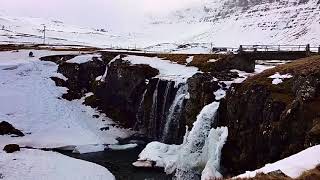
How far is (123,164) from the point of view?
52.9 metres

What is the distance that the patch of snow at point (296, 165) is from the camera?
767 inches

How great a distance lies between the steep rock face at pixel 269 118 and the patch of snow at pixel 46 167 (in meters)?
13.5

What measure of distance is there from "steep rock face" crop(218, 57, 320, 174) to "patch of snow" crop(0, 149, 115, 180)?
44.3ft

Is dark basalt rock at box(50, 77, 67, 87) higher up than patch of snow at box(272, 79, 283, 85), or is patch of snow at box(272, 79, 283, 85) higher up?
patch of snow at box(272, 79, 283, 85)

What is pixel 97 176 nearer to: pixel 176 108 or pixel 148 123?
pixel 176 108

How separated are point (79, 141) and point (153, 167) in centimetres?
1704

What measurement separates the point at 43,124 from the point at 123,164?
2130 cm

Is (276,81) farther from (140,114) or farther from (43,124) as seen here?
(43,124)

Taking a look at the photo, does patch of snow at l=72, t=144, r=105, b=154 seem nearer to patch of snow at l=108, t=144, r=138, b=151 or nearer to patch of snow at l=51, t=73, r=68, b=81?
patch of snow at l=108, t=144, r=138, b=151

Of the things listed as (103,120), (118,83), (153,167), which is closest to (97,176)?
(153,167)

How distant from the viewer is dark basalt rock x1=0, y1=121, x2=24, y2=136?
6341 cm

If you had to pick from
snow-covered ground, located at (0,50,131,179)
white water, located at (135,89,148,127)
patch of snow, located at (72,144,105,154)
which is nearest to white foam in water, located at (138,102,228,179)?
snow-covered ground, located at (0,50,131,179)

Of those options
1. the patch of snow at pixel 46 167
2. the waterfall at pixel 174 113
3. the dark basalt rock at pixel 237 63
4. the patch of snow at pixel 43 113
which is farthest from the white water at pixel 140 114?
→ the patch of snow at pixel 46 167

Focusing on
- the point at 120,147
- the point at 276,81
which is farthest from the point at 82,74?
the point at 276,81
